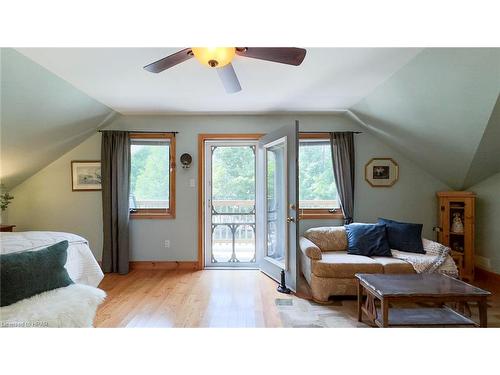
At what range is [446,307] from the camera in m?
2.09

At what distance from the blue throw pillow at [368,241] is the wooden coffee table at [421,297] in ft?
2.53

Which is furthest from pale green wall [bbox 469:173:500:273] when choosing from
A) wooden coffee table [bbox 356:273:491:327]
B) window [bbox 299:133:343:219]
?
window [bbox 299:133:343:219]

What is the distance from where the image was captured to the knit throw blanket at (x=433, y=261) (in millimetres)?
2600

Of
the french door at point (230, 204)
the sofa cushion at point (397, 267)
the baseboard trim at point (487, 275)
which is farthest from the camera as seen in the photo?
the french door at point (230, 204)

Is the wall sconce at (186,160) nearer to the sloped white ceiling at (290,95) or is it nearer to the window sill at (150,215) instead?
the sloped white ceiling at (290,95)

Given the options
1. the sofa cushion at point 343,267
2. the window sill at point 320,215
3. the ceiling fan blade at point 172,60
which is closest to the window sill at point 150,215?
the window sill at point 320,215

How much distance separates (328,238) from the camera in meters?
3.17

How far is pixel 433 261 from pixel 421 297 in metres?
1.13

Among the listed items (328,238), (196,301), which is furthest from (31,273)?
(328,238)

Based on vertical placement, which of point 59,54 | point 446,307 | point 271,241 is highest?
point 59,54

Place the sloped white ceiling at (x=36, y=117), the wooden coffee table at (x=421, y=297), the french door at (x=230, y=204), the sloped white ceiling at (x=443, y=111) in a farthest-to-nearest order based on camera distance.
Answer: the french door at (x=230, y=204), the sloped white ceiling at (x=36, y=117), the sloped white ceiling at (x=443, y=111), the wooden coffee table at (x=421, y=297)

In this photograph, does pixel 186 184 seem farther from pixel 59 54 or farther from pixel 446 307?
pixel 446 307

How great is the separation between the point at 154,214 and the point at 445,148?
3.74 m
